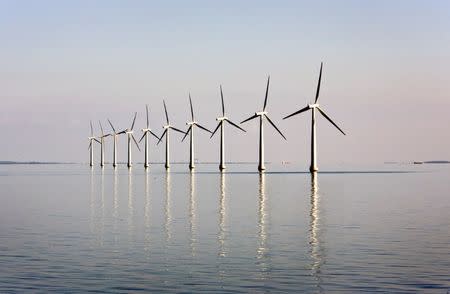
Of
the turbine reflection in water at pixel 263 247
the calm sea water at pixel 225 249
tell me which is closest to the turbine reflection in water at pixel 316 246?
the calm sea water at pixel 225 249

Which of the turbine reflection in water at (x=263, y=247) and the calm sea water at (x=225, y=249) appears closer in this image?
the calm sea water at (x=225, y=249)

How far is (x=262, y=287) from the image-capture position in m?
29.1

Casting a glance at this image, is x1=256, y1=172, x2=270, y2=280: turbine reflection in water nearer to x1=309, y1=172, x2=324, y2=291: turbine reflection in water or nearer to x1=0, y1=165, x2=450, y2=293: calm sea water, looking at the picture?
x1=0, y1=165, x2=450, y2=293: calm sea water

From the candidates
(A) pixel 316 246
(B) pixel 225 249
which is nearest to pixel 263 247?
(B) pixel 225 249

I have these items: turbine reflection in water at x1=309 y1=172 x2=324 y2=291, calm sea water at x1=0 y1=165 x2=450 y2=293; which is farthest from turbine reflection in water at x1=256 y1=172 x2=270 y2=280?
turbine reflection in water at x1=309 y1=172 x2=324 y2=291

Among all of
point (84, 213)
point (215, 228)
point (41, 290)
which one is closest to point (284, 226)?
point (215, 228)

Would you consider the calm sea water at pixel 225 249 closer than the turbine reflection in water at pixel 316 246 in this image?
Yes

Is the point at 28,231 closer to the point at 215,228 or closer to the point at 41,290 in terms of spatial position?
the point at 215,228

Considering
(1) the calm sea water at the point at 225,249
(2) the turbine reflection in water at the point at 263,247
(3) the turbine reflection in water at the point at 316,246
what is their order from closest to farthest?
(1) the calm sea water at the point at 225,249 → (3) the turbine reflection in water at the point at 316,246 → (2) the turbine reflection in water at the point at 263,247

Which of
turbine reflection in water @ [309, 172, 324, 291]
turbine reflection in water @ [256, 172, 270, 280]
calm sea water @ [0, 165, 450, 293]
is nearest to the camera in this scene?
calm sea water @ [0, 165, 450, 293]

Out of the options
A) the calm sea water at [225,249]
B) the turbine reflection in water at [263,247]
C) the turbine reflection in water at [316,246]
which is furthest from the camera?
the turbine reflection in water at [263,247]

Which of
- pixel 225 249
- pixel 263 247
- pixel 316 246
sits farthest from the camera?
pixel 316 246

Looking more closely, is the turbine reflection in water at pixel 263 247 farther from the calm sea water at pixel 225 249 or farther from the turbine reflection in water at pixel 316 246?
the turbine reflection in water at pixel 316 246

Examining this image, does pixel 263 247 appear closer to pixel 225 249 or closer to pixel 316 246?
pixel 225 249
